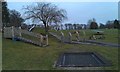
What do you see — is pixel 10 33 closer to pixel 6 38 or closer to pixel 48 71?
pixel 6 38

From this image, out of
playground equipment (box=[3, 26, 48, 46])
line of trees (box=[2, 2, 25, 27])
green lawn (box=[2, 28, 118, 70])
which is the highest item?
line of trees (box=[2, 2, 25, 27])

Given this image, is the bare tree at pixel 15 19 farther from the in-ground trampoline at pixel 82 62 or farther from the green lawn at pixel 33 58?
the in-ground trampoline at pixel 82 62

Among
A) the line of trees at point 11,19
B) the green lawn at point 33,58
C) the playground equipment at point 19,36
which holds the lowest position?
the green lawn at point 33,58

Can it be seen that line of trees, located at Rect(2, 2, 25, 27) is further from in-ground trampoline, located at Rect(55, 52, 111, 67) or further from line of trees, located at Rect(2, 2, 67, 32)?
in-ground trampoline, located at Rect(55, 52, 111, 67)

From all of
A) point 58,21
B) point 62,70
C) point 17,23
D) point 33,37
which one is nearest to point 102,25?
point 17,23

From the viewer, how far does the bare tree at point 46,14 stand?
38.0 meters

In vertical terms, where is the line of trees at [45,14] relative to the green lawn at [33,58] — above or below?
above

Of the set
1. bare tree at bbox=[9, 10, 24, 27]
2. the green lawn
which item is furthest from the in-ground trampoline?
bare tree at bbox=[9, 10, 24, 27]

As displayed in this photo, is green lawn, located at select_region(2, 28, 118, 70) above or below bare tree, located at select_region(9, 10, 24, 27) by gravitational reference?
below

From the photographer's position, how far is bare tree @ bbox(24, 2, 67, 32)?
38.0 m

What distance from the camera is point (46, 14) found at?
37.7 metres

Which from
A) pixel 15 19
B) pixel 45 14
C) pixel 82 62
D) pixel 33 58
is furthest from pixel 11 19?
pixel 82 62

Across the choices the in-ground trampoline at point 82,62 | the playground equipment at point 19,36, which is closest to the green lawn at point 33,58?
the in-ground trampoline at point 82,62

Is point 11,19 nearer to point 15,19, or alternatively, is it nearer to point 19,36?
point 15,19
